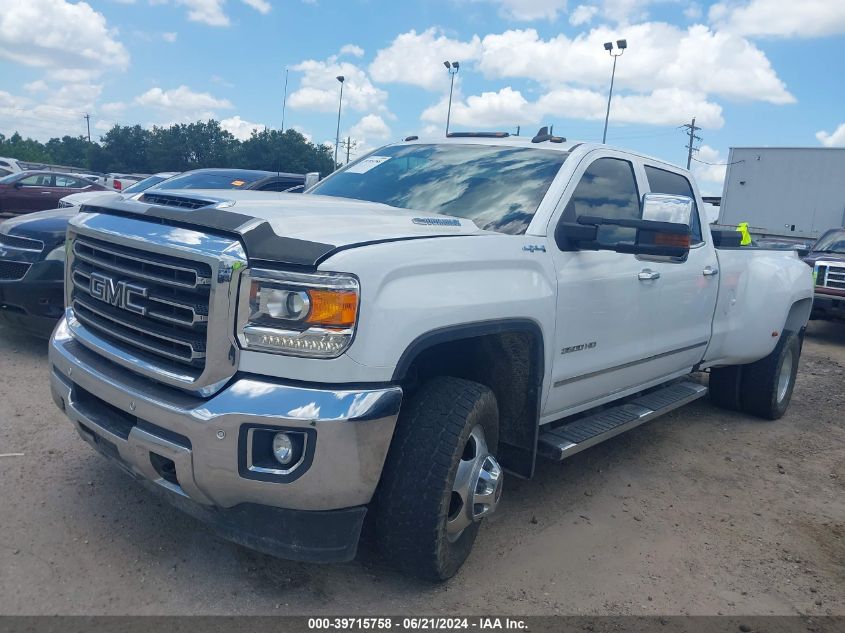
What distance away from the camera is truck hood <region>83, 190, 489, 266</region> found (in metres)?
2.52

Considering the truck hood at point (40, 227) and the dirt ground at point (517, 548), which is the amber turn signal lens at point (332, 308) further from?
the truck hood at point (40, 227)

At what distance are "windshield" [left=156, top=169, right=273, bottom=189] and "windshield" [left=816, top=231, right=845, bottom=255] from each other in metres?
9.67

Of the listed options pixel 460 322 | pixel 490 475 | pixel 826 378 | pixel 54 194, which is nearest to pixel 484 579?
pixel 490 475

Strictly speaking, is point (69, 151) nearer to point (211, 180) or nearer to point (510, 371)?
point (211, 180)

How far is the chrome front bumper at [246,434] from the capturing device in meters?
2.42

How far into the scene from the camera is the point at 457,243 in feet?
9.78

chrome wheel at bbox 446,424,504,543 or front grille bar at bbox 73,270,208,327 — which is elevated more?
front grille bar at bbox 73,270,208,327

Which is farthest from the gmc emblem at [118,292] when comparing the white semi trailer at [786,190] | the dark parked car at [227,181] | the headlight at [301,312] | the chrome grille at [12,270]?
the white semi trailer at [786,190]

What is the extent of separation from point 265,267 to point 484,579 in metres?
1.70

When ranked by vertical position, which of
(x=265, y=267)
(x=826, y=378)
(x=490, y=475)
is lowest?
(x=826, y=378)

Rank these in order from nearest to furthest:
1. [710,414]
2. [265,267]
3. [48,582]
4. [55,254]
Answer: [265,267]
[48,582]
[55,254]
[710,414]

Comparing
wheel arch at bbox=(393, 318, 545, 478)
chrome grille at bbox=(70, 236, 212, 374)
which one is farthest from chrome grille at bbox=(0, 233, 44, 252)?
wheel arch at bbox=(393, 318, 545, 478)

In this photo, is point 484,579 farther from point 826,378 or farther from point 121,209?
point 826,378

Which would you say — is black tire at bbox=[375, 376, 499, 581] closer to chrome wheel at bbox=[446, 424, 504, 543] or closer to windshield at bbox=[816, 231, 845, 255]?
chrome wheel at bbox=[446, 424, 504, 543]
